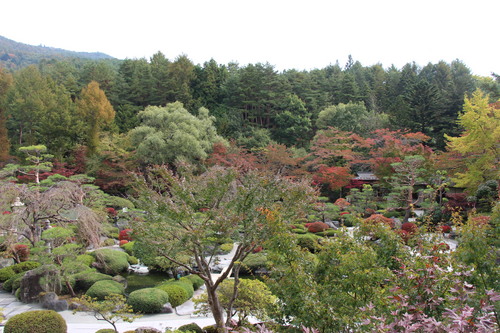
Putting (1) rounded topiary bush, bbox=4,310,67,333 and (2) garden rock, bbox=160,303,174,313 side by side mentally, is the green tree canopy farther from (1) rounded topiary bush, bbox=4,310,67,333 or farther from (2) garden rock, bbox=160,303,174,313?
(1) rounded topiary bush, bbox=4,310,67,333

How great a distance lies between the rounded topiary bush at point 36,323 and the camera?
22.0ft

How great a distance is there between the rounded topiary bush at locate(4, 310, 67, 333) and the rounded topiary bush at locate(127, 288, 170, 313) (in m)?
1.77

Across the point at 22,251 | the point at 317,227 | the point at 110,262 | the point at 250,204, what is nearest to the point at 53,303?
the point at 110,262

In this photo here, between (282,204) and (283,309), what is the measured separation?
2.27 m

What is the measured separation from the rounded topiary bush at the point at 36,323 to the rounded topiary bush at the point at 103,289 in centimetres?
213

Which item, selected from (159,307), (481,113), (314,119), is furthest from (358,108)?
(159,307)

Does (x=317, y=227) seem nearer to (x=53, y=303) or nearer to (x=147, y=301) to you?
(x=147, y=301)

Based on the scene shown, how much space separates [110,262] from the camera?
11.7 meters

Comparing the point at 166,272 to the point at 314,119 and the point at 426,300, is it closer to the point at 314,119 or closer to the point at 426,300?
the point at 426,300

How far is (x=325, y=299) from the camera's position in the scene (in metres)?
4.08

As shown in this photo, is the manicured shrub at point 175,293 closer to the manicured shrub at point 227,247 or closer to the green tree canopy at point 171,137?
the manicured shrub at point 227,247

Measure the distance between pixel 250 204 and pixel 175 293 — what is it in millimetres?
4522

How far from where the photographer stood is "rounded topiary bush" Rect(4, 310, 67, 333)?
6.70m

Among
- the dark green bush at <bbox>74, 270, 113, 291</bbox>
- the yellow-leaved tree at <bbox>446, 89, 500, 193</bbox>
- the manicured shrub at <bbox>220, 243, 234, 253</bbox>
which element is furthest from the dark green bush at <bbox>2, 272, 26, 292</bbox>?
the yellow-leaved tree at <bbox>446, 89, 500, 193</bbox>
